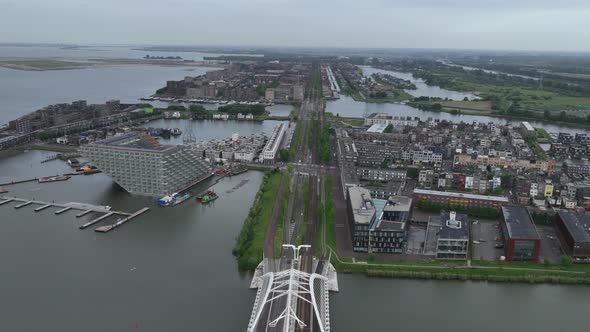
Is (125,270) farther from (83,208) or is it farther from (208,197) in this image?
(208,197)

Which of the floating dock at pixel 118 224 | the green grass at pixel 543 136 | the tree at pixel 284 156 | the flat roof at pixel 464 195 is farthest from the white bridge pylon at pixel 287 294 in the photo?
the green grass at pixel 543 136

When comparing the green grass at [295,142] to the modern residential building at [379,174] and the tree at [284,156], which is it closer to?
the tree at [284,156]

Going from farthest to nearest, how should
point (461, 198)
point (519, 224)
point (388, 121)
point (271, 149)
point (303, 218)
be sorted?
point (388, 121), point (271, 149), point (461, 198), point (303, 218), point (519, 224)

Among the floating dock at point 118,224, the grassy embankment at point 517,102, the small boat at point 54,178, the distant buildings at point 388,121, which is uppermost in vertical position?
the grassy embankment at point 517,102

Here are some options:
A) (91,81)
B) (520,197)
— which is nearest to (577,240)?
(520,197)

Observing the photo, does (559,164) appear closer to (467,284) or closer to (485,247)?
(485,247)

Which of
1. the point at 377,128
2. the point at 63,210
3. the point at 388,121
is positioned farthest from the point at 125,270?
the point at 388,121
